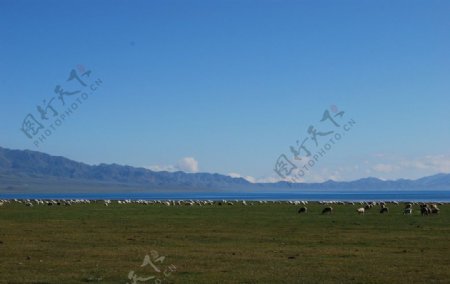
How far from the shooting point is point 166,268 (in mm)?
19531

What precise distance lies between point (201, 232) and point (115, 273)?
14774mm

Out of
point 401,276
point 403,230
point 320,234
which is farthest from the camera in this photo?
point 403,230

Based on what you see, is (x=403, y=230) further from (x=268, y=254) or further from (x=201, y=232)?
(x=268, y=254)

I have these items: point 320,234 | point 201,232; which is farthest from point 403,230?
point 201,232

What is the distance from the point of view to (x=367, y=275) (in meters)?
18.4

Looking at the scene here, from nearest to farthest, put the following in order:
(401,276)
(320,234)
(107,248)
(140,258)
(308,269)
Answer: (401,276)
(308,269)
(140,258)
(107,248)
(320,234)

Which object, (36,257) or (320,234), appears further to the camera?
(320,234)
